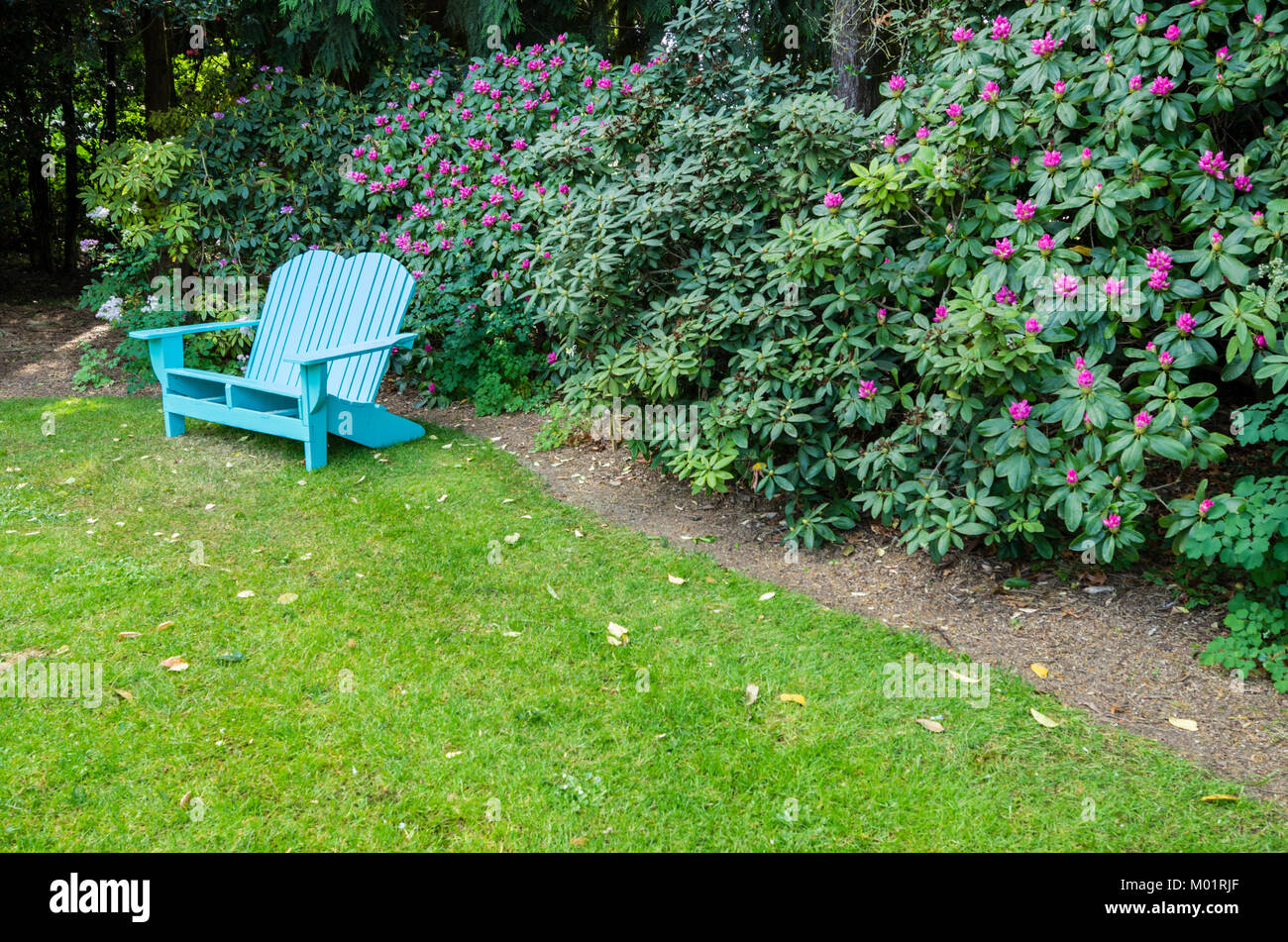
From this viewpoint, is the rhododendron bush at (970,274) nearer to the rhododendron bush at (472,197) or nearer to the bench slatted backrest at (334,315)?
the bench slatted backrest at (334,315)

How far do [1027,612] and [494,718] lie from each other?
1833 millimetres

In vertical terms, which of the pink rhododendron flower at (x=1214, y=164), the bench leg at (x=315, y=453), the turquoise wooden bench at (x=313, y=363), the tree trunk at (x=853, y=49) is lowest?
the bench leg at (x=315, y=453)

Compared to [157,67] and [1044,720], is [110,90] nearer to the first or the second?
[157,67]

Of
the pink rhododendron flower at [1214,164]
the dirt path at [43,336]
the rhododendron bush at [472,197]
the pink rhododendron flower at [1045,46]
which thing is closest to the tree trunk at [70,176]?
the dirt path at [43,336]

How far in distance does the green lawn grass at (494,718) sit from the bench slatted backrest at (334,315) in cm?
142

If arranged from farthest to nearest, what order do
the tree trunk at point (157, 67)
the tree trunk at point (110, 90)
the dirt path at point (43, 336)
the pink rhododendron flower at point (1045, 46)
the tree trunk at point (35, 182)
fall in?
the tree trunk at point (110, 90), the tree trunk at point (35, 182), the tree trunk at point (157, 67), the dirt path at point (43, 336), the pink rhododendron flower at point (1045, 46)

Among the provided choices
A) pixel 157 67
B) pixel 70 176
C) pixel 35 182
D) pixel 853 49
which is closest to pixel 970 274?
pixel 853 49

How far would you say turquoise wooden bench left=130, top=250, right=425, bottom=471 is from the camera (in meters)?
4.62

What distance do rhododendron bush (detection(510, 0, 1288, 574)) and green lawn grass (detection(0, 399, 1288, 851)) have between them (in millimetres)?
633

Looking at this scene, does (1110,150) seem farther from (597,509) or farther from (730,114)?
(597,509)

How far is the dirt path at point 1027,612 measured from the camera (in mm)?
2457

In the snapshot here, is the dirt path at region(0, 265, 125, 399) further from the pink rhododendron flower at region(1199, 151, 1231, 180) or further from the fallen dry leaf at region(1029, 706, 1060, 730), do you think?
the pink rhododendron flower at region(1199, 151, 1231, 180)
